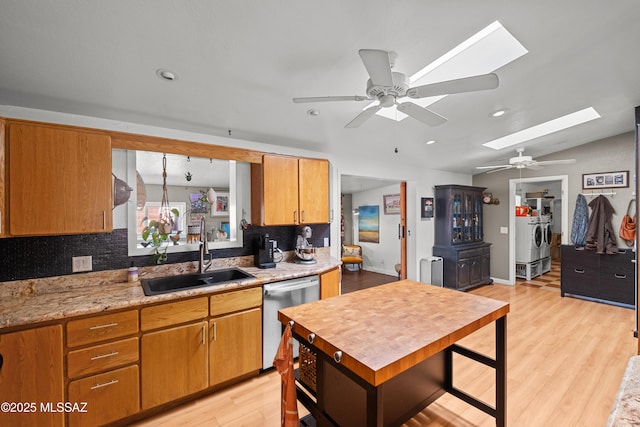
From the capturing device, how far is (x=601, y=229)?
4.37m

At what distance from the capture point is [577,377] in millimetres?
2477

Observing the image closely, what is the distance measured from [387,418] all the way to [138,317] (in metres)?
1.79

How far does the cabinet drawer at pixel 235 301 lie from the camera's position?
2.20m

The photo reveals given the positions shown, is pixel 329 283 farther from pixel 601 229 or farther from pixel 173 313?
pixel 601 229

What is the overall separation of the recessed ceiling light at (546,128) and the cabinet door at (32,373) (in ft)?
17.1

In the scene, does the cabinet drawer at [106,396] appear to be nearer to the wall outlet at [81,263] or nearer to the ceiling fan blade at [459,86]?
the wall outlet at [81,263]

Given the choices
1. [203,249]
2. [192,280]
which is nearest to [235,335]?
[192,280]

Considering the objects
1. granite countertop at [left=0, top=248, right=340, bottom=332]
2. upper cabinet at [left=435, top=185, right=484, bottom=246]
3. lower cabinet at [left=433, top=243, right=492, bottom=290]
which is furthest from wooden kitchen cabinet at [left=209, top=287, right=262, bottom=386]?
upper cabinet at [left=435, top=185, right=484, bottom=246]

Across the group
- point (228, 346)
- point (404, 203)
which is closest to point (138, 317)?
point (228, 346)

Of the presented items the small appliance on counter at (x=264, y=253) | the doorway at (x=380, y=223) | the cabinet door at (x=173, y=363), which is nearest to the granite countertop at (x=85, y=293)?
the small appliance on counter at (x=264, y=253)

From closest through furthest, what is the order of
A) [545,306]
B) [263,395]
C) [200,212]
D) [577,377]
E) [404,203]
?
1. [263,395]
2. [577,377]
3. [200,212]
4. [545,306]
5. [404,203]

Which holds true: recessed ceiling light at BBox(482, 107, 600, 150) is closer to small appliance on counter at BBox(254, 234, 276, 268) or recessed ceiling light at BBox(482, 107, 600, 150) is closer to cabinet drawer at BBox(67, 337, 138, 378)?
small appliance on counter at BBox(254, 234, 276, 268)

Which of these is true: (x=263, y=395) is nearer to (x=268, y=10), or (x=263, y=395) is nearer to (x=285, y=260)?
(x=285, y=260)

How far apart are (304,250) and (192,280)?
1189 mm
